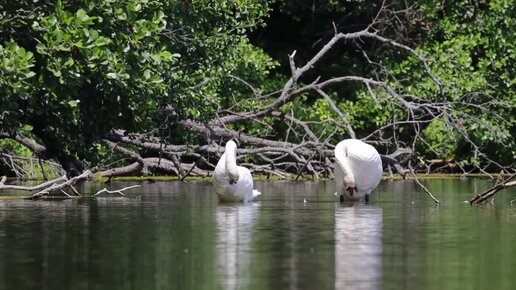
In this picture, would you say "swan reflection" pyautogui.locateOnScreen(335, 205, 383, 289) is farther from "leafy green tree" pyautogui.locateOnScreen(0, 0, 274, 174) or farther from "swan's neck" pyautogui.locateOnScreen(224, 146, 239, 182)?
"leafy green tree" pyautogui.locateOnScreen(0, 0, 274, 174)

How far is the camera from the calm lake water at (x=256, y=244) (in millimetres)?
10617

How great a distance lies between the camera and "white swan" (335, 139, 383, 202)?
20.8 metres

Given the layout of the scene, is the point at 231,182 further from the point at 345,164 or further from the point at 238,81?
the point at 238,81

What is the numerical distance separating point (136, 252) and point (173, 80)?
10.0 metres

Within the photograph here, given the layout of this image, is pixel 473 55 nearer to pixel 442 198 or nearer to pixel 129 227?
pixel 442 198

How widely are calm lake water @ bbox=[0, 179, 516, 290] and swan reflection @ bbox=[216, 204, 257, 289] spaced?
0.01 meters

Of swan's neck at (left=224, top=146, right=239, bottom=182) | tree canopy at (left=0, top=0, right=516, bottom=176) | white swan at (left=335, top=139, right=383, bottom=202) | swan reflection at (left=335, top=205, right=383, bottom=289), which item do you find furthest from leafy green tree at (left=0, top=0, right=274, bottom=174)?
swan reflection at (left=335, top=205, right=383, bottom=289)

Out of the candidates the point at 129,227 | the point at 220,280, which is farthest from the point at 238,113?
the point at 220,280

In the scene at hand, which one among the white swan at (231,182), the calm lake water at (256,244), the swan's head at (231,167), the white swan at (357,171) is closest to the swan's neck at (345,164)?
the white swan at (357,171)

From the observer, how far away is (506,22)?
34438 millimetres

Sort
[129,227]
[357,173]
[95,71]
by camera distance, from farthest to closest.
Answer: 1. [357,173]
2. [95,71]
3. [129,227]

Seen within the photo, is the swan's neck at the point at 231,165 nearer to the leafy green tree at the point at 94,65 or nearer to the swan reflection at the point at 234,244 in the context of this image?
the swan reflection at the point at 234,244

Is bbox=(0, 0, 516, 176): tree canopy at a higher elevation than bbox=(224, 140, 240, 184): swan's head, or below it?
higher

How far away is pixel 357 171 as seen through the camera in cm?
2098
